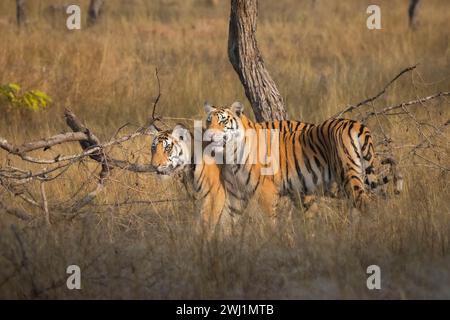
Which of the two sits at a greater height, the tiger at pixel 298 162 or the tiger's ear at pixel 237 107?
the tiger's ear at pixel 237 107

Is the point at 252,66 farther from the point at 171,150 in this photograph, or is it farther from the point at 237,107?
the point at 171,150

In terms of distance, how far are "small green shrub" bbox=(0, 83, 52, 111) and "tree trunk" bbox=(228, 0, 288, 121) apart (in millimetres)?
2733

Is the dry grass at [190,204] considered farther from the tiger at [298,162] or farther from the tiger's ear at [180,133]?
the tiger's ear at [180,133]

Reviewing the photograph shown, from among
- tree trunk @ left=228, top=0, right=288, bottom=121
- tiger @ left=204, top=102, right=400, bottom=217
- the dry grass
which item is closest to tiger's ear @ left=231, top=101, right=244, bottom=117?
tiger @ left=204, top=102, right=400, bottom=217

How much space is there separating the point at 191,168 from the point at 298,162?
0.79 metres

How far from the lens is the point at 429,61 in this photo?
12102mm

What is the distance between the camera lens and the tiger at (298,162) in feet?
19.6

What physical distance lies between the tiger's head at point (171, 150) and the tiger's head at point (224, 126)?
7.2 inches

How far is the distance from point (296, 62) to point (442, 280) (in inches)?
297

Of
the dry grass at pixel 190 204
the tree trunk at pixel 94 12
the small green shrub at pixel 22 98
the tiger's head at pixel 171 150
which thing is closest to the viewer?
the dry grass at pixel 190 204

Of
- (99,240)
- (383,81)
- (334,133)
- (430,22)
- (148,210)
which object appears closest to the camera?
(99,240)

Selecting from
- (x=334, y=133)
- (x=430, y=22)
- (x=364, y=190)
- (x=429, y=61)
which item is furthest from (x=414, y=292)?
(x=430, y=22)

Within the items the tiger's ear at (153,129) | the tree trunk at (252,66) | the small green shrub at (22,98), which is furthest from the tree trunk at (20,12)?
the tiger's ear at (153,129)
